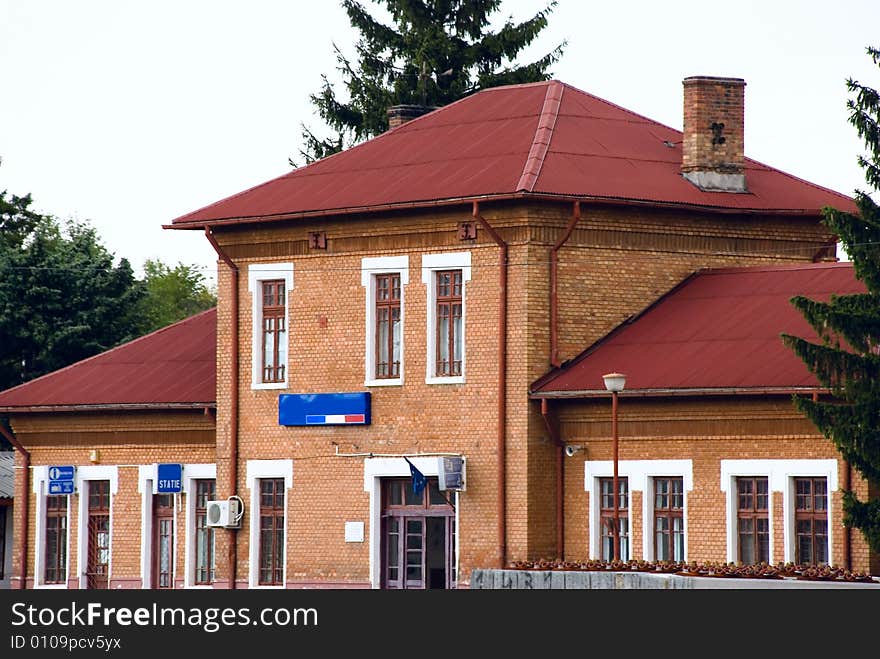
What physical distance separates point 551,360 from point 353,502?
4496mm

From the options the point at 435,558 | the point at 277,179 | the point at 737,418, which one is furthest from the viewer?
the point at 277,179

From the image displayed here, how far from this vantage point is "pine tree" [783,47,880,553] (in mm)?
36438

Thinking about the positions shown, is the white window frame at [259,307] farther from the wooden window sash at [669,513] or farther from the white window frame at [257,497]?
the wooden window sash at [669,513]

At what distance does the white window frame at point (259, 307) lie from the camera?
1762 inches

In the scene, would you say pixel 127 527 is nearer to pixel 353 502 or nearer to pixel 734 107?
pixel 353 502

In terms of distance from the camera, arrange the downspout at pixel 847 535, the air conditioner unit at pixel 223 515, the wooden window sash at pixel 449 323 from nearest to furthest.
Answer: the downspout at pixel 847 535
the wooden window sash at pixel 449 323
the air conditioner unit at pixel 223 515

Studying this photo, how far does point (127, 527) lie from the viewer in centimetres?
4756

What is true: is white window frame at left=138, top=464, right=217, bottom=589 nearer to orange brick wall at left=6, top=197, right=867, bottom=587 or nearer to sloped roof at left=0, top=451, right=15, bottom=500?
orange brick wall at left=6, top=197, right=867, bottom=587

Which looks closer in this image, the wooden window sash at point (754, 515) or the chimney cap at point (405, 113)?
the wooden window sash at point (754, 515)

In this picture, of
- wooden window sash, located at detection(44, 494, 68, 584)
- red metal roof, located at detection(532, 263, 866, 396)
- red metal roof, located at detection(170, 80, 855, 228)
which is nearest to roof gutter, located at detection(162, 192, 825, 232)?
red metal roof, located at detection(170, 80, 855, 228)

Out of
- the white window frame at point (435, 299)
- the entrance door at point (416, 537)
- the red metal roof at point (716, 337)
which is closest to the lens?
the red metal roof at point (716, 337)

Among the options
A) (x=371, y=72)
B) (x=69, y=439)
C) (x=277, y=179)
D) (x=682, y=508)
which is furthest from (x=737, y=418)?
(x=371, y=72)

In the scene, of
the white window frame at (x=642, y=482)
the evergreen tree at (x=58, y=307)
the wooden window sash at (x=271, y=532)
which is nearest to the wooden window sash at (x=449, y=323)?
the white window frame at (x=642, y=482)

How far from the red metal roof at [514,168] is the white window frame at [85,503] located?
17.5 ft
